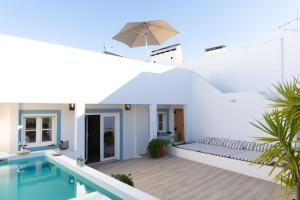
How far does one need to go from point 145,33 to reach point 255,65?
20.6 ft

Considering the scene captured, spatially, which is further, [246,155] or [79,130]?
[246,155]

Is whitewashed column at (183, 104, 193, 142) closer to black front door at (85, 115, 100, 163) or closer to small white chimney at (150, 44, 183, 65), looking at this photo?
black front door at (85, 115, 100, 163)

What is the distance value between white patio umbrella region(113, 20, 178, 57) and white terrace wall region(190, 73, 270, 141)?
283 centimetres

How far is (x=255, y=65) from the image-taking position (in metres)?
11.5

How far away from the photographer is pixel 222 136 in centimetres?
1084

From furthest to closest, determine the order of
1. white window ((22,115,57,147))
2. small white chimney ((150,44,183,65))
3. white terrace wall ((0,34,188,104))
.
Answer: small white chimney ((150,44,183,65))
white window ((22,115,57,147))
white terrace wall ((0,34,188,104))

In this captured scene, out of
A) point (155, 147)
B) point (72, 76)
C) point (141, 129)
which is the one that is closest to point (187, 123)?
point (141, 129)

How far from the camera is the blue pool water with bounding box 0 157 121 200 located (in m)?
4.89

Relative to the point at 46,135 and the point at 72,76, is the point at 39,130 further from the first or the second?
the point at 72,76

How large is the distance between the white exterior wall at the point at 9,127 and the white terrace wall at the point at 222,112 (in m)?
8.67

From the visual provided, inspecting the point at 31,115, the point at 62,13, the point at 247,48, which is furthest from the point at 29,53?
the point at 247,48

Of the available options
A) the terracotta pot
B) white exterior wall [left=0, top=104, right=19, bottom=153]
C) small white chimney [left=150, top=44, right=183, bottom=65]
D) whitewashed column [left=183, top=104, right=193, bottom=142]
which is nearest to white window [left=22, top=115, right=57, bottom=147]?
white exterior wall [left=0, top=104, right=19, bottom=153]

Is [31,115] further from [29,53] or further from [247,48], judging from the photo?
[247,48]

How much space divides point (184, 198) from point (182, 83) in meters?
7.23
